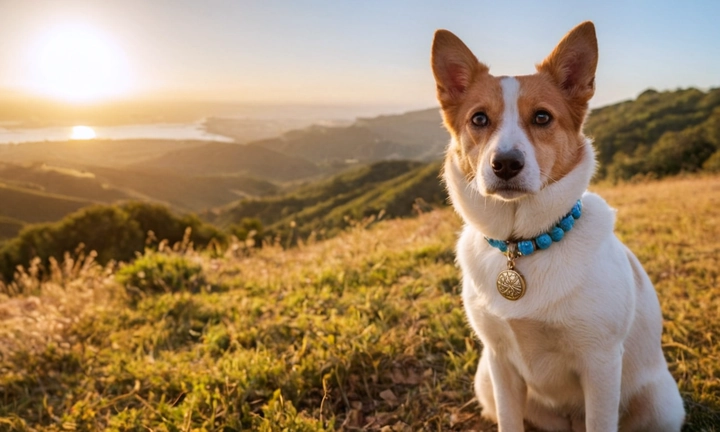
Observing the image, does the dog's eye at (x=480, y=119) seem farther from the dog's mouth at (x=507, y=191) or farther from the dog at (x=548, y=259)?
the dog's mouth at (x=507, y=191)

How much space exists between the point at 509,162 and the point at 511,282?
1.99 ft

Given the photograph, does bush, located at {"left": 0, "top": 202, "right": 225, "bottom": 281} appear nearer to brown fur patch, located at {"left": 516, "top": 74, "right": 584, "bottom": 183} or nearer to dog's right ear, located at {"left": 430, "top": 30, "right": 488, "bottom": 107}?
dog's right ear, located at {"left": 430, "top": 30, "right": 488, "bottom": 107}

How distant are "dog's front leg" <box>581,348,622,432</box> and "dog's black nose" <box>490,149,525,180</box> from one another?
3.19 feet

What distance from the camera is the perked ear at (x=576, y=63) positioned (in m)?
2.62

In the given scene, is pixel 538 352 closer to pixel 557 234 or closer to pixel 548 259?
pixel 548 259

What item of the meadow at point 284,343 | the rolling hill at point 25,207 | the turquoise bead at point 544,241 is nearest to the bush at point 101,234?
the rolling hill at point 25,207

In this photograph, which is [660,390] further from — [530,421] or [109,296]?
[109,296]

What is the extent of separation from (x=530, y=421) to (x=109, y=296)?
16.7ft

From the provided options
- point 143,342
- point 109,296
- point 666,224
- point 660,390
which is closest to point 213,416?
point 143,342

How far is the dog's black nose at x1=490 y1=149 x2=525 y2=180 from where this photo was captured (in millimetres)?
2359

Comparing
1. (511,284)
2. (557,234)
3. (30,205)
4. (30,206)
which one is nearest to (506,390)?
(511,284)

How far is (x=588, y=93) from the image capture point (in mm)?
2674

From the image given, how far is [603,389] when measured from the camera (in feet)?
7.63

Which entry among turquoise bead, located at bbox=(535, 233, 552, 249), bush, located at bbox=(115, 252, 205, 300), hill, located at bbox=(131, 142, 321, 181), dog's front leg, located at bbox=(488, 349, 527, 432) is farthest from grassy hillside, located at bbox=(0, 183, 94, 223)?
hill, located at bbox=(131, 142, 321, 181)
